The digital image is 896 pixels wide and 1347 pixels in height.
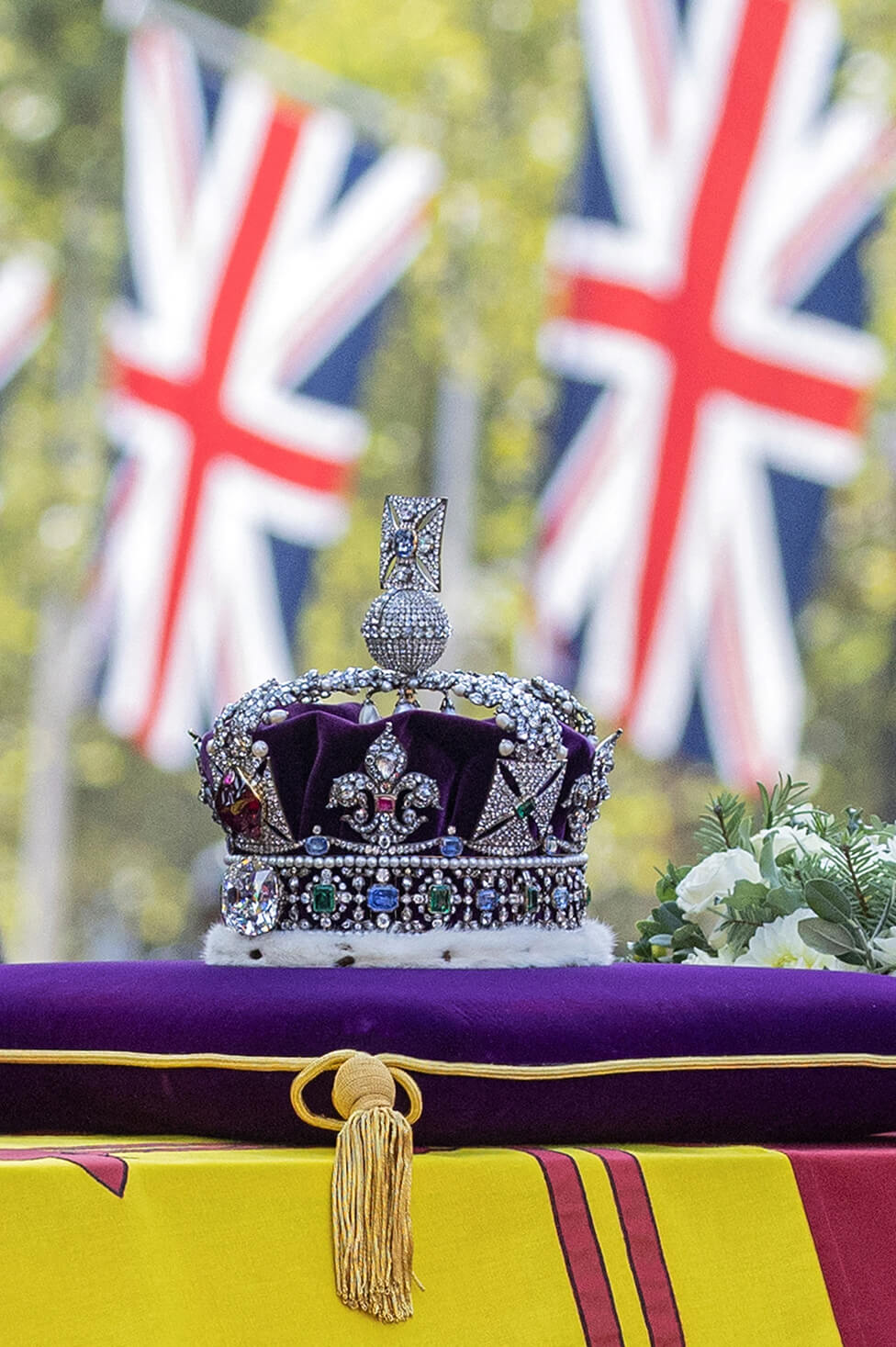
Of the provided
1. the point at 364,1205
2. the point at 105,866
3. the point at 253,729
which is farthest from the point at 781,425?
the point at 105,866

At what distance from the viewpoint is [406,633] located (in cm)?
178

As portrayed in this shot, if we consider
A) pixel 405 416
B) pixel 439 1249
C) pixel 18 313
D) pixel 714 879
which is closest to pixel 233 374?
pixel 18 313

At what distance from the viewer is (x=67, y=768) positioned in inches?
429

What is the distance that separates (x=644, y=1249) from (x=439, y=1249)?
0.18 metres

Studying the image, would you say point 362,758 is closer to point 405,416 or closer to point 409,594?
point 409,594

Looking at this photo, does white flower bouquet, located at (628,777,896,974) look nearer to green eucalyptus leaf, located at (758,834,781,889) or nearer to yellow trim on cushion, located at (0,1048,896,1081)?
green eucalyptus leaf, located at (758,834,781,889)

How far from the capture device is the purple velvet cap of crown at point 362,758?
5.40ft

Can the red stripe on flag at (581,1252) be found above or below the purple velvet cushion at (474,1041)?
below

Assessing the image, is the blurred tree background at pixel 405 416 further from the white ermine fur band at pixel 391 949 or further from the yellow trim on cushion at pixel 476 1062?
the yellow trim on cushion at pixel 476 1062

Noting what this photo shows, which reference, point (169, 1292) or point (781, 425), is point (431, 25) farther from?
point (169, 1292)

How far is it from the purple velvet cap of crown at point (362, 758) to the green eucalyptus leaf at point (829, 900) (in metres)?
0.38

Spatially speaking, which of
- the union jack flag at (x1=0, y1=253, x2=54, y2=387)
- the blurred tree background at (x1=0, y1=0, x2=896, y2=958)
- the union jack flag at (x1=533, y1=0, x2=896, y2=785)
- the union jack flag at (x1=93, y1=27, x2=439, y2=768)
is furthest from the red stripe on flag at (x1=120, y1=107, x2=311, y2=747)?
the blurred tree background at (x1=0, y1=0, x2=896, y2=958)

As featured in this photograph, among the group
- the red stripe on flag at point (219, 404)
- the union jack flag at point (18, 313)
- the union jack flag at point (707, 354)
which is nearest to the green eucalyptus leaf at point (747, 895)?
the union jack flag at point (707, 354)

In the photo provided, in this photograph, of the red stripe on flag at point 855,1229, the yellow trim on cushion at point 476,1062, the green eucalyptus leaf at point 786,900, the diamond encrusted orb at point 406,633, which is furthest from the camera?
the green eucalyptus leaf at point 786,900
